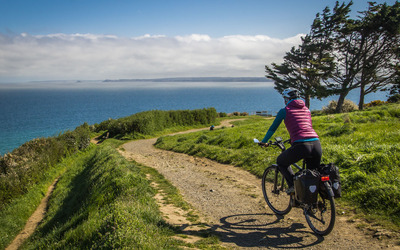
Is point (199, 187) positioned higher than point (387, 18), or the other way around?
point (387, 18)

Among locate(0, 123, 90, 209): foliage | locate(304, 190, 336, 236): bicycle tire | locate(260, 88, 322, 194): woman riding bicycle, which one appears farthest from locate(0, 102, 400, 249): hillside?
locate(0, 123, 90, 209): foliage

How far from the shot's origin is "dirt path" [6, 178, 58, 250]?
998cm

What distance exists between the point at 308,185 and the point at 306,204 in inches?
23.5

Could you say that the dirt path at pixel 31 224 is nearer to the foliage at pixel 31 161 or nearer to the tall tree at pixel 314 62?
the foliage at pixel 31 161

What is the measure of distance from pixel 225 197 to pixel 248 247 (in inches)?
125

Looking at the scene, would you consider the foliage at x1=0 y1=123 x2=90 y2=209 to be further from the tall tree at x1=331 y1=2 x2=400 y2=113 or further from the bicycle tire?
the tall tree at x1=331 y1=2 x2=400 y2=113

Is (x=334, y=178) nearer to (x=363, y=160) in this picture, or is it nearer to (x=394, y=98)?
(x=363, y=160)

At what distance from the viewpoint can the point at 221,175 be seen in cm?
1076

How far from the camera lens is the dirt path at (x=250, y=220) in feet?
16.2

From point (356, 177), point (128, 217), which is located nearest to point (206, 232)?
point (128, 217)

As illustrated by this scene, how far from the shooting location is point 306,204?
17.7 feet

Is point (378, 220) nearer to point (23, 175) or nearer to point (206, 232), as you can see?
point (206, 232)

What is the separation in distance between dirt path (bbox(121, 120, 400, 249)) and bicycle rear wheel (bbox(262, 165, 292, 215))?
0.19 m

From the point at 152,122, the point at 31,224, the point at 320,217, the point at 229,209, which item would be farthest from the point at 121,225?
the point at 152,122
